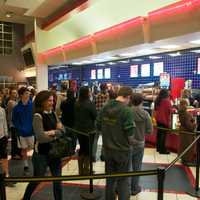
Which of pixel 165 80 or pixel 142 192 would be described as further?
pixel 165 80

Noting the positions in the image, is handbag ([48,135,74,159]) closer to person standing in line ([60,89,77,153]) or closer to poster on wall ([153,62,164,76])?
person standing in line ([60,89,77,153])

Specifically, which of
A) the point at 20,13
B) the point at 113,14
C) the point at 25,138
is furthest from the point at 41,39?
the point at 25,138

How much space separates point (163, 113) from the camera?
7.43 metres

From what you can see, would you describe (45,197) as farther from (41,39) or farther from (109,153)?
(41,39)

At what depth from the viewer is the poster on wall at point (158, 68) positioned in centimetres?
1023

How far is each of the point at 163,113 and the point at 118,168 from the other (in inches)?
152

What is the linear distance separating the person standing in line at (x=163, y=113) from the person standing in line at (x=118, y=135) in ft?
12.3

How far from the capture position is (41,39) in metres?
12.3

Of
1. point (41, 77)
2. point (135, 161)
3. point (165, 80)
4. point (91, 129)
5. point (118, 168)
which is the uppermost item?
point (41, 77)

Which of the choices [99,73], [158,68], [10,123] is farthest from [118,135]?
[99,73]

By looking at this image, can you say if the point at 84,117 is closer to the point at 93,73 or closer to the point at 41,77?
the point at 41,77

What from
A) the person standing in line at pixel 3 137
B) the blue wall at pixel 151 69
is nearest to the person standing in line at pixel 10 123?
the person standing in line at pixel 3 137

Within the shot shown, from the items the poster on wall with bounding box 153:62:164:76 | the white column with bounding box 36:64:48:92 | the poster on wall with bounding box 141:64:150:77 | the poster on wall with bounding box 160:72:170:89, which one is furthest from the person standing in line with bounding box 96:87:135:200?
the white column with bounding box 36:64:48:92

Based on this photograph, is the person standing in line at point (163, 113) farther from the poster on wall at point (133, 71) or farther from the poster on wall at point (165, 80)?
the poster on wall at point (133, 71)
